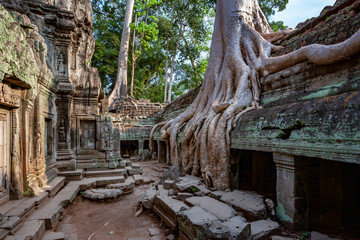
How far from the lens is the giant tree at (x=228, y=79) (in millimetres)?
4434

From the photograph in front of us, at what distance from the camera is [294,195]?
297 cm

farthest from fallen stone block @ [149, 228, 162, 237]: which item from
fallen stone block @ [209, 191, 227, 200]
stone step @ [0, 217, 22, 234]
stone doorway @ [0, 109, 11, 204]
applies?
stone doorway @ [0, 109, 11, 204]

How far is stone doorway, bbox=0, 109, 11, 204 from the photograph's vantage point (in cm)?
355

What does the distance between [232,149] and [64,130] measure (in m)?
4.99

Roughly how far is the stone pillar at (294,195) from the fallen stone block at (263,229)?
30 cm

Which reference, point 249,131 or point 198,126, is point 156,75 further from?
point 249,131

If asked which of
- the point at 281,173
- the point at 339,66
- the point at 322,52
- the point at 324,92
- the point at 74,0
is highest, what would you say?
the point at 74,0

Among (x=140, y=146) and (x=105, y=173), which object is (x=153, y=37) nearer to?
Answer: (x=140, y=146)

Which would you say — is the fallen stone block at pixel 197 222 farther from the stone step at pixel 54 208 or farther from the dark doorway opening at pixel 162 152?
the dark doorway opening at pixel 162 152

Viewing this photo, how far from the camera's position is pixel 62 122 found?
644cm

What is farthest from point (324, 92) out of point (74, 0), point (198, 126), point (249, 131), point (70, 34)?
point (74, 0)

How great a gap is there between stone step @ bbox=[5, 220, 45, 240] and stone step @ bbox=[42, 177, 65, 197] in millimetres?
1365

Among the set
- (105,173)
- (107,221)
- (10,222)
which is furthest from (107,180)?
(10,222)

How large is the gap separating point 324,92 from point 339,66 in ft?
1.73
